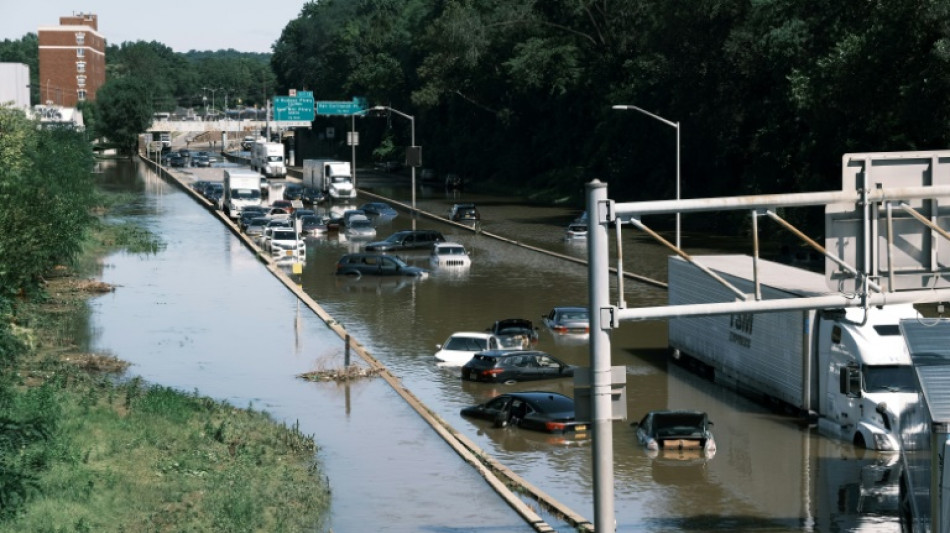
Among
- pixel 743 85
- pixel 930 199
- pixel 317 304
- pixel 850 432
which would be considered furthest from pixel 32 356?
pixel 743 85

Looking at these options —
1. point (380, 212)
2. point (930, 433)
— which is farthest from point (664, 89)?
point (930, 433)

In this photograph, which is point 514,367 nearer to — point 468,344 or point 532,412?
point 468,344

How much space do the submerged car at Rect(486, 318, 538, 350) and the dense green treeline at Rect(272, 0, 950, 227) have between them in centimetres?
2415

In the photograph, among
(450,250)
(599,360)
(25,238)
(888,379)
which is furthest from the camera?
(450,250)

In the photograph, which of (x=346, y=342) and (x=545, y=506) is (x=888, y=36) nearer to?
(x=346, y=342)

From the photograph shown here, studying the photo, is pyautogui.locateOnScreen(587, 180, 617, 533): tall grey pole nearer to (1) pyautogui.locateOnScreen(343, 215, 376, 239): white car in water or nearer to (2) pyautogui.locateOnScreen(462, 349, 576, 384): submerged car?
(2) pyautogui.locateOnScreen(462, 349, 576, 384): submerged car

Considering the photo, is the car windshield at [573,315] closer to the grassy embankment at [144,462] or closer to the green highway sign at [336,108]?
the grassy embankment at [144,462]

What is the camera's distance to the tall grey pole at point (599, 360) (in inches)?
718

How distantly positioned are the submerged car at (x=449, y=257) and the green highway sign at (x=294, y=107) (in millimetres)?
83738

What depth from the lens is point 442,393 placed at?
3934cm

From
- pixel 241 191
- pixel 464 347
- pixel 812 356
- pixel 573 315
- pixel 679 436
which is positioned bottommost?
pixel 679 436

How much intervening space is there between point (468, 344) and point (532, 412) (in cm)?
966

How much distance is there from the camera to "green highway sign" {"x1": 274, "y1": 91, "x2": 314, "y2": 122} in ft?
500

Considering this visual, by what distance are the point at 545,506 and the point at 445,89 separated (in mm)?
113185
